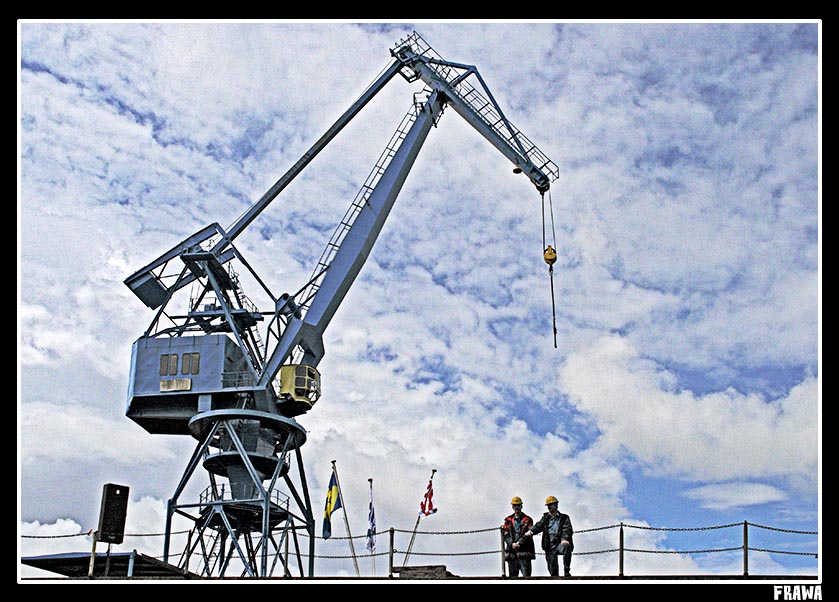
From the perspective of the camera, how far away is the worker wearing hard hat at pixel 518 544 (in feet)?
70.7

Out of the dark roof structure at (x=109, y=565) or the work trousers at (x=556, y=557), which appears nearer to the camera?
the work trousers at (x=556, y=557)

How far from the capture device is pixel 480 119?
47.9 metres

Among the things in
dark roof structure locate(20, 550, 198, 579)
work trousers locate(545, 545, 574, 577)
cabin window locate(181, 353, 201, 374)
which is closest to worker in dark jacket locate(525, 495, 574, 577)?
work trousers locate(545, 545, 574, 577)

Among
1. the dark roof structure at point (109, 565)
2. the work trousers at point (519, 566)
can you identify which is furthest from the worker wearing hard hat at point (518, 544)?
the dark roof structure at point (109, 565)

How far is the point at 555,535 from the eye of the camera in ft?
70.0

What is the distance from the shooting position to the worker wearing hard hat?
70.7 ft

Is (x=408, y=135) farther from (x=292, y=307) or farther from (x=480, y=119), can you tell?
(x=292, y=307)

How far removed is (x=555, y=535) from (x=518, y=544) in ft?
2.80

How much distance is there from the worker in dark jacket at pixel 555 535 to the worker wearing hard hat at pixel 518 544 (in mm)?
224

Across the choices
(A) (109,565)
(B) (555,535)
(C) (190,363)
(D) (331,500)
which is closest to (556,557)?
(B) (555,535)

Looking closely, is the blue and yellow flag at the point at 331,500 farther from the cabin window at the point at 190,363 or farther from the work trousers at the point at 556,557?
the work trousers at the point at 556,557

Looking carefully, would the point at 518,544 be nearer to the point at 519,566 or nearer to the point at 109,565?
the point at 519,566
